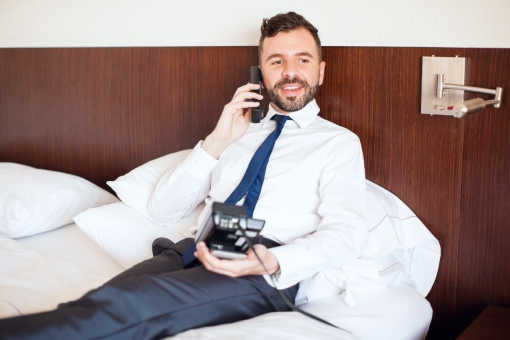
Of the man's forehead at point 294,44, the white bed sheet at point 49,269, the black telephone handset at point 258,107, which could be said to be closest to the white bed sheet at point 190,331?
the white bed sheet at point 49,269

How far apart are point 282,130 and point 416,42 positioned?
1.53 ft

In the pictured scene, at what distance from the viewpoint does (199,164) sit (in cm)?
172

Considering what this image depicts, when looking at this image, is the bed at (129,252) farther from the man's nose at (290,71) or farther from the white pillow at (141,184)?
the man's nose at (290,71)

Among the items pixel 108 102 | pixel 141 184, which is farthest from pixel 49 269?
pixel 108 102

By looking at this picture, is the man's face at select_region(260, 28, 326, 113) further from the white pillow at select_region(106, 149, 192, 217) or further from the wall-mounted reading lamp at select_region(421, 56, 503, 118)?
the white pillow at select_region(106, 149, 192, 217)

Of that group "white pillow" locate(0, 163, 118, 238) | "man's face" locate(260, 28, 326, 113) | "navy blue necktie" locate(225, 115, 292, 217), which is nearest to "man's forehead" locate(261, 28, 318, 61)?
"man's face" locate(260, 28, 326, 113)

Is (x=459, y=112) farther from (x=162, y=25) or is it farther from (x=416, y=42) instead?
Result: (x=162, y=25)

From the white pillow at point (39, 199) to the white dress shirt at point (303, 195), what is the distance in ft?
1.49

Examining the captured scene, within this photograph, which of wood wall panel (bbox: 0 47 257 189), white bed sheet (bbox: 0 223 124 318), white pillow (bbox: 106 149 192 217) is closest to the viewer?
white bed sheet (bbox: 0 223 124 318)

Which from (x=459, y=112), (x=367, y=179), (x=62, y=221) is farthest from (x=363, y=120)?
(x=62, y=221)

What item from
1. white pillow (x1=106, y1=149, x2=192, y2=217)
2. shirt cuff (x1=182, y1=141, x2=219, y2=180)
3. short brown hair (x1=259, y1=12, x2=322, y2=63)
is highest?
short brown hair (x1=259, y1=12, x2=322, y2=63)

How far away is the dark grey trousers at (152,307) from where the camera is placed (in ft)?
3.76

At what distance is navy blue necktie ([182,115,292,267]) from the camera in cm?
165

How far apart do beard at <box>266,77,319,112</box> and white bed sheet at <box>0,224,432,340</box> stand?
59cm
